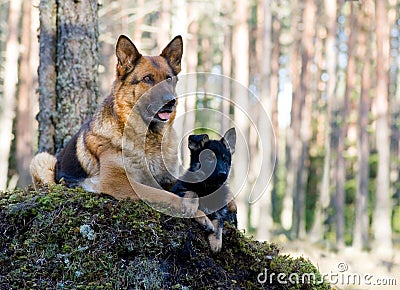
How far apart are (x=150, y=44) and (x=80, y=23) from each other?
23159 mm

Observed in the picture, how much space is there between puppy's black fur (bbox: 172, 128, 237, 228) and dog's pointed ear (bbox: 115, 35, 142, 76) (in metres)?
1.10

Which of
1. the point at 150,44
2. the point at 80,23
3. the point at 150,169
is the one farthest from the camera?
the point at 150,44

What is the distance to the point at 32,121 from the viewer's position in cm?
2689

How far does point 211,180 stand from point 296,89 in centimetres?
2826

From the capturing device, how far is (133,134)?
234 inches

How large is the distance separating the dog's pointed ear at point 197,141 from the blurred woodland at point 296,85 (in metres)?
3.70

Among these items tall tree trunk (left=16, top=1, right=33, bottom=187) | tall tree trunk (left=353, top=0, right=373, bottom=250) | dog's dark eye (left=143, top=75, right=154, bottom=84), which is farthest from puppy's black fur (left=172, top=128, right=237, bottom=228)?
tall tree trunk (left=353, top=0, right=373, bottom=250)

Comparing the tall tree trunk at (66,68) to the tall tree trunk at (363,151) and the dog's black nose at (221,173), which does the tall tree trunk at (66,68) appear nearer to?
the dog's black nose at (221,173)

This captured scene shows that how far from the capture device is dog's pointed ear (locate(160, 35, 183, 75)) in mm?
6070

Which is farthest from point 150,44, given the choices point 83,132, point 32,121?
point 83,132

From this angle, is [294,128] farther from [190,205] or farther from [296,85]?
[190,205]

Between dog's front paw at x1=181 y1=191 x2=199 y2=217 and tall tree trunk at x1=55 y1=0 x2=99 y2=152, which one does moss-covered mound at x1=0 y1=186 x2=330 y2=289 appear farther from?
tall tree trunk at x1=55 y1=0 x2=99 y2=152

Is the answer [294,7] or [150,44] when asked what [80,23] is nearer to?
[150,44]

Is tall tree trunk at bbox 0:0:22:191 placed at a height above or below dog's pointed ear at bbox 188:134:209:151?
above
